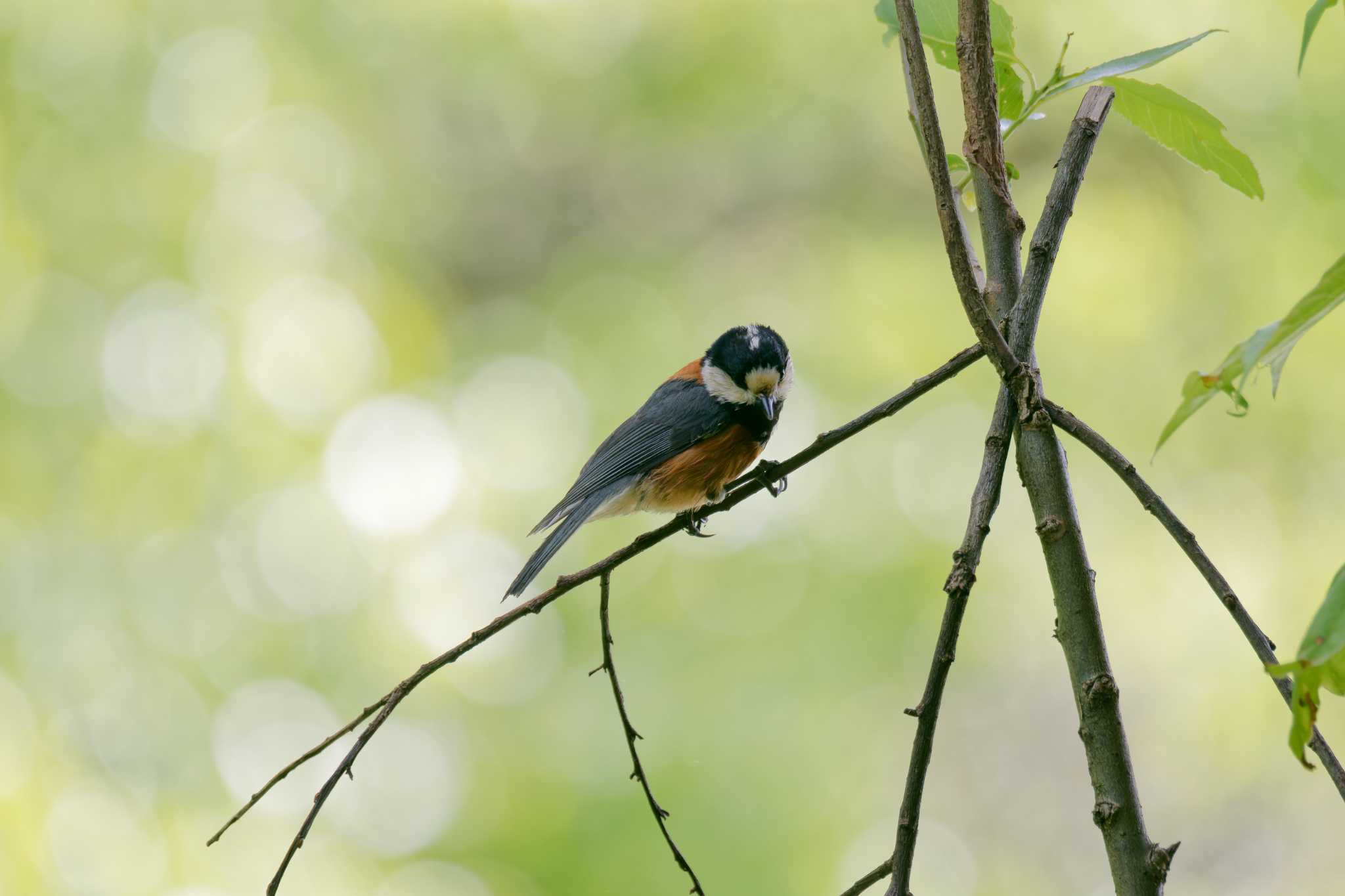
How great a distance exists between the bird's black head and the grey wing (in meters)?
0.05

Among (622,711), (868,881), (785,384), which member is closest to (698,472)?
(785,384)

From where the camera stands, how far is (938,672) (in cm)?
115

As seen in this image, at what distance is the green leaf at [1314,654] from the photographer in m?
0.56

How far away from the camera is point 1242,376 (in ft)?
2.01

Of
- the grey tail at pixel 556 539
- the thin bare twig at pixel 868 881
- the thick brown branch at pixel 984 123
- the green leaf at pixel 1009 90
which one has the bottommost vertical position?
the thin bare twig at pixel 868 881

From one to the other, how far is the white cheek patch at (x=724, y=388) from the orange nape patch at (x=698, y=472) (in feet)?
0.23

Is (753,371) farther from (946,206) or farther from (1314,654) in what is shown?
(1314,654)

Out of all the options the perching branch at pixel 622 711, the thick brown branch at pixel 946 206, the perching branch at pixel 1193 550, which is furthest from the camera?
the perching branch at pixel 622 711

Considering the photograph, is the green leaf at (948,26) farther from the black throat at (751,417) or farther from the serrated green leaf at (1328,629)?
the black throat at (751,417)

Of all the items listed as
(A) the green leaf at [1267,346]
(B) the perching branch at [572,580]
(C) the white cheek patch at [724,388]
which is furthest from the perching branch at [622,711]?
(C) the white cheek patch at [724,388]

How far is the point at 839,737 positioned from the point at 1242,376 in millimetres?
3446

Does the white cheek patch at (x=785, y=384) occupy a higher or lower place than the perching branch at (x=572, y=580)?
higher

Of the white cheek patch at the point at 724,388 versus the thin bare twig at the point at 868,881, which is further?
the white cheek patch at the point at 724,388

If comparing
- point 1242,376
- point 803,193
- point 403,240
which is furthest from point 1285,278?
point 1242,376
